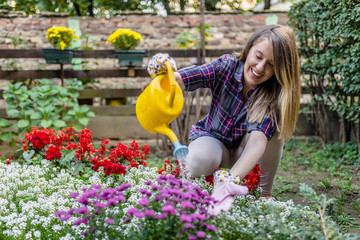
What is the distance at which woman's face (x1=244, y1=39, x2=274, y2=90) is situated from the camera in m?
1.81

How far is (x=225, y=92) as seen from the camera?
2078 millimetres

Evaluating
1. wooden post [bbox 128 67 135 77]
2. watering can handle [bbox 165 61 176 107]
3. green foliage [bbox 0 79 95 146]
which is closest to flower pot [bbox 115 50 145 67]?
wooden post [bbox 128 67 135 77]

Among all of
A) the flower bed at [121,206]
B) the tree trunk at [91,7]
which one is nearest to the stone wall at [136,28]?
the tree trunk at [91,7]

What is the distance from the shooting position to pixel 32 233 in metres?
1.63

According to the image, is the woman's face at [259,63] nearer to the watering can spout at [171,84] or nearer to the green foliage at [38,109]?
the watering can spout at [171,84]

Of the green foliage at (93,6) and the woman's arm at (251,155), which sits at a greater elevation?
the green foliage at (93,6)

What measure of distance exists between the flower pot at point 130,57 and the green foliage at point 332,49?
1948 millimetres

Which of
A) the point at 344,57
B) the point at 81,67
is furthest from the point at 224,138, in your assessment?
the point at 81,67

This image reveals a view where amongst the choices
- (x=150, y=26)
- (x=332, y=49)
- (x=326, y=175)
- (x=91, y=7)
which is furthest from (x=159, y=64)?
(x=91, y=7)

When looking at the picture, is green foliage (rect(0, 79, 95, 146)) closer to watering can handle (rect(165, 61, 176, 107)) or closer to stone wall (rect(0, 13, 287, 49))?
stone wall (rect(0, 13, 287, 49))

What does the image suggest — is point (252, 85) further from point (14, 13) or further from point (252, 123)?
point (14, 13)

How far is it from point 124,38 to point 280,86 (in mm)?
2783

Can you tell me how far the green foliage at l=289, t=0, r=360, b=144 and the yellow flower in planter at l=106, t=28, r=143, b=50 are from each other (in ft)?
6.46

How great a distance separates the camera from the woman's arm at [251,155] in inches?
66.2
